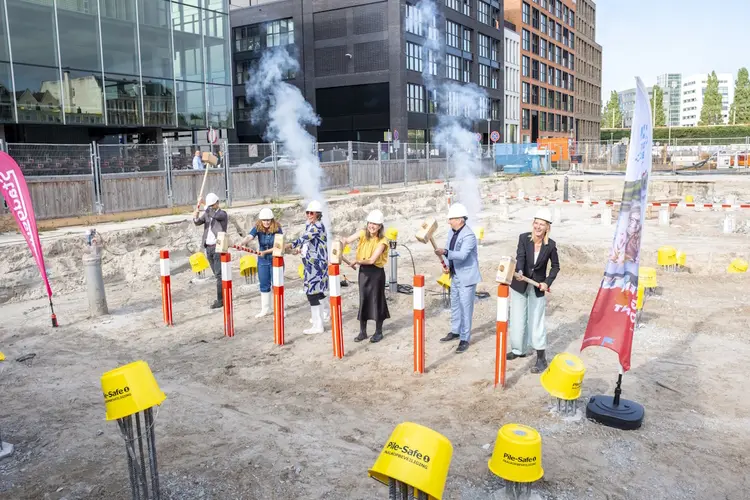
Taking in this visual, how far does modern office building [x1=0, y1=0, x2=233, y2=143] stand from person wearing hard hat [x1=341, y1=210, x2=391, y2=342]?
60.3 ft

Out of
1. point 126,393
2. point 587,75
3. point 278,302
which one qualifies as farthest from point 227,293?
point 587,75

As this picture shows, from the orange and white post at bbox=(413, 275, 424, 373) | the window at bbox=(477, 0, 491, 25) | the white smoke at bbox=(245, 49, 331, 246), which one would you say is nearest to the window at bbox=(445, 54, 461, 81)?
the window at bbox=(477, 0, 491, 25)

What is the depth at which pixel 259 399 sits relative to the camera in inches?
259

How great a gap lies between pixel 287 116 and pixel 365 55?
53.2 feet

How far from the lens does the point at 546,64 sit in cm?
7231

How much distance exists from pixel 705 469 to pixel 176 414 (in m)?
4.64

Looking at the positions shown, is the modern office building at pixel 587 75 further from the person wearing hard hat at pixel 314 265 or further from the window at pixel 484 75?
the person wearing hard hat at pixel 314 265

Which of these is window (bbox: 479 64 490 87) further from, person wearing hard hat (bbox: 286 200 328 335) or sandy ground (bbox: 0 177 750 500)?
person wearing hard hat (bbox: 286 200 328 335)

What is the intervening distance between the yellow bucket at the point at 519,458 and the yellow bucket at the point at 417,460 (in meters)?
1.26

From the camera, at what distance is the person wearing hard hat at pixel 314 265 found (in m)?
8.73

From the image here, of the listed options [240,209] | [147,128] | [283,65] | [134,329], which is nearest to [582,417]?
[134,329]

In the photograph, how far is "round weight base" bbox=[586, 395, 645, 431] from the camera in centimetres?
563

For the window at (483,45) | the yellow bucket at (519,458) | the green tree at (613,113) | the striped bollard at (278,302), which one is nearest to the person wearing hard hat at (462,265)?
the striped bollard at (278,302)

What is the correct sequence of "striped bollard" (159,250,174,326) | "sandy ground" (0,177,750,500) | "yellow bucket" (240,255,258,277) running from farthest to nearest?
1. "yellow bucket" (240,255,258,277)
2. "striped bollard" (159,250,174,326)
3. "sandy ground" (0,177,750,500)
